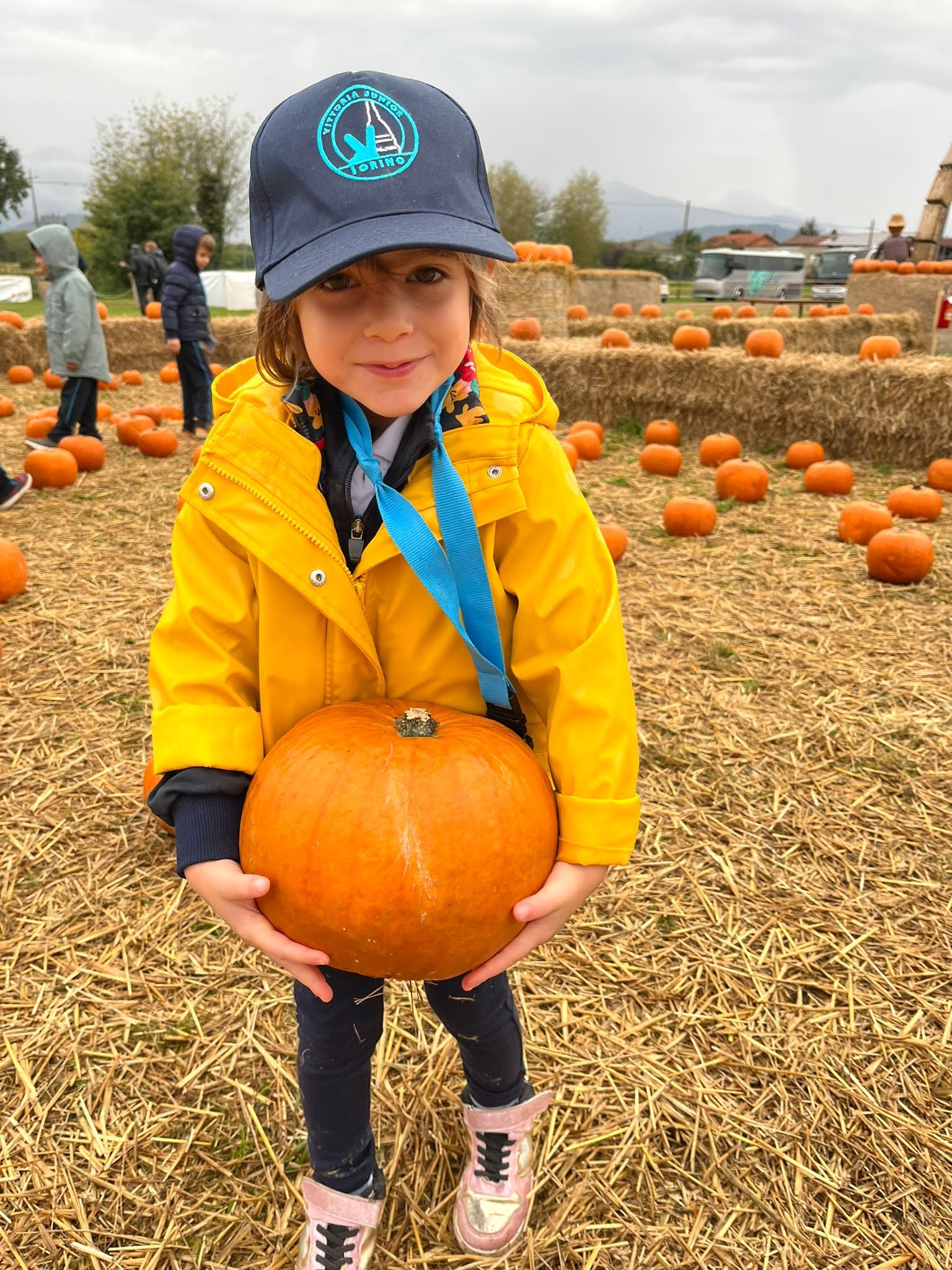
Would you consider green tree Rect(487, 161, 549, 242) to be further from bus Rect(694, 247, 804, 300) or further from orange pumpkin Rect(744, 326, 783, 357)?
orange pumpkin Rect(744, 326, 783, 357)

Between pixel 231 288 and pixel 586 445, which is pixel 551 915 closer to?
pixel 586 445

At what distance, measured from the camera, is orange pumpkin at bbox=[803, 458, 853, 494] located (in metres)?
7.12

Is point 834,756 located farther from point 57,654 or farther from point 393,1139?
point 57,654

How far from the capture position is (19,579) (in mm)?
4988

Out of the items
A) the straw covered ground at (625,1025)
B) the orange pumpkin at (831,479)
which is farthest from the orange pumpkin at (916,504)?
the straw covered ground at (625,1025)

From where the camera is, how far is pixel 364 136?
1.20 m

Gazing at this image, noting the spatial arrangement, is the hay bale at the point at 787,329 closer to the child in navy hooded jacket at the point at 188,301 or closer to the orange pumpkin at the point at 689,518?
the child in navy hooded jacket at the point at 188,301

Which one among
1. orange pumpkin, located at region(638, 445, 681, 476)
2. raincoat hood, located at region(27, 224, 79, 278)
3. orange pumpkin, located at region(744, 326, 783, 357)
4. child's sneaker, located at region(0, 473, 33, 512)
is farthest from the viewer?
orange pumpkin, located at region(744, 326, 783, 357)

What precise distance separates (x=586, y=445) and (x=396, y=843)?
280 inches

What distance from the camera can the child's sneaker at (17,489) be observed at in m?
6.74

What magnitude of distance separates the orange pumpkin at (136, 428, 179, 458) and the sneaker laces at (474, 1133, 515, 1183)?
7768mm

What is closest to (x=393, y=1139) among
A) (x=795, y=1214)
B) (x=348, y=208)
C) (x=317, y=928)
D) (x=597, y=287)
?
(x=795, y=1214)

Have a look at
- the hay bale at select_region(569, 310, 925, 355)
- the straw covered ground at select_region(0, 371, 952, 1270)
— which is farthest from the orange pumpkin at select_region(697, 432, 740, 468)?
the hay bale at select_region(569, 310, 925, 355)

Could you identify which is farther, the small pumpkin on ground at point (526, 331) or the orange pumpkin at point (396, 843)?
the small pumpkin on ground at point (526, 331)
